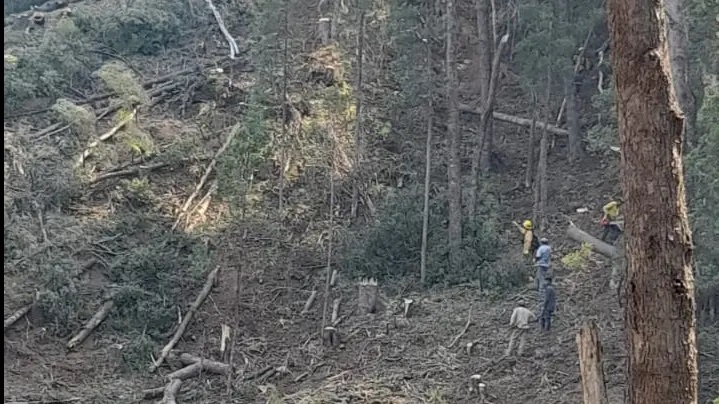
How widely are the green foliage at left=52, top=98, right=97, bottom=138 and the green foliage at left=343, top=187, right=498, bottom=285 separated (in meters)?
6.40

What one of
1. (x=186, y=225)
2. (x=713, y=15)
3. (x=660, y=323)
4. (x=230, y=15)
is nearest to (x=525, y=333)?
(x=713, y=15)

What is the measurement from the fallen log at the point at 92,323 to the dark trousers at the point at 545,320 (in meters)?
7.32

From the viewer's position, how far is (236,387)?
13859 mm

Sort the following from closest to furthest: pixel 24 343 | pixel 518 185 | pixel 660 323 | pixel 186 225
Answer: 1. pixel 660 323
2. pixel 24 343
3. pixel 186 225
4. pixel 518 185

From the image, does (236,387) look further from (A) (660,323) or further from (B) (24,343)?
(A) (660,323)

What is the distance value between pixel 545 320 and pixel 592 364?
28.7 feet

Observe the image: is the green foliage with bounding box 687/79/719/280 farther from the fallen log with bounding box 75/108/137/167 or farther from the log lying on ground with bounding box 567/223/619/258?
the fallen log with bounding box 75/108/137/167

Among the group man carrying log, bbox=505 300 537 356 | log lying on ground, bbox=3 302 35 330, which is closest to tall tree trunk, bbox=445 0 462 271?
man carrying log, bbox=505 300 537 356

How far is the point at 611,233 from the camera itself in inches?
696

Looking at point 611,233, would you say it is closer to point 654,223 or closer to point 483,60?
point 483,60

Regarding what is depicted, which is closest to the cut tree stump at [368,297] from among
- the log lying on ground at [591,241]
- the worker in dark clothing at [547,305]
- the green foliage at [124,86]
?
the worker in dark clothing at [547,305]

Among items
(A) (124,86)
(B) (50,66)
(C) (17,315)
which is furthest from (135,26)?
(C) (17,315)

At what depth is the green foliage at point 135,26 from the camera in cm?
2345

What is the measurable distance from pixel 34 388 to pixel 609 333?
8.83 metres
